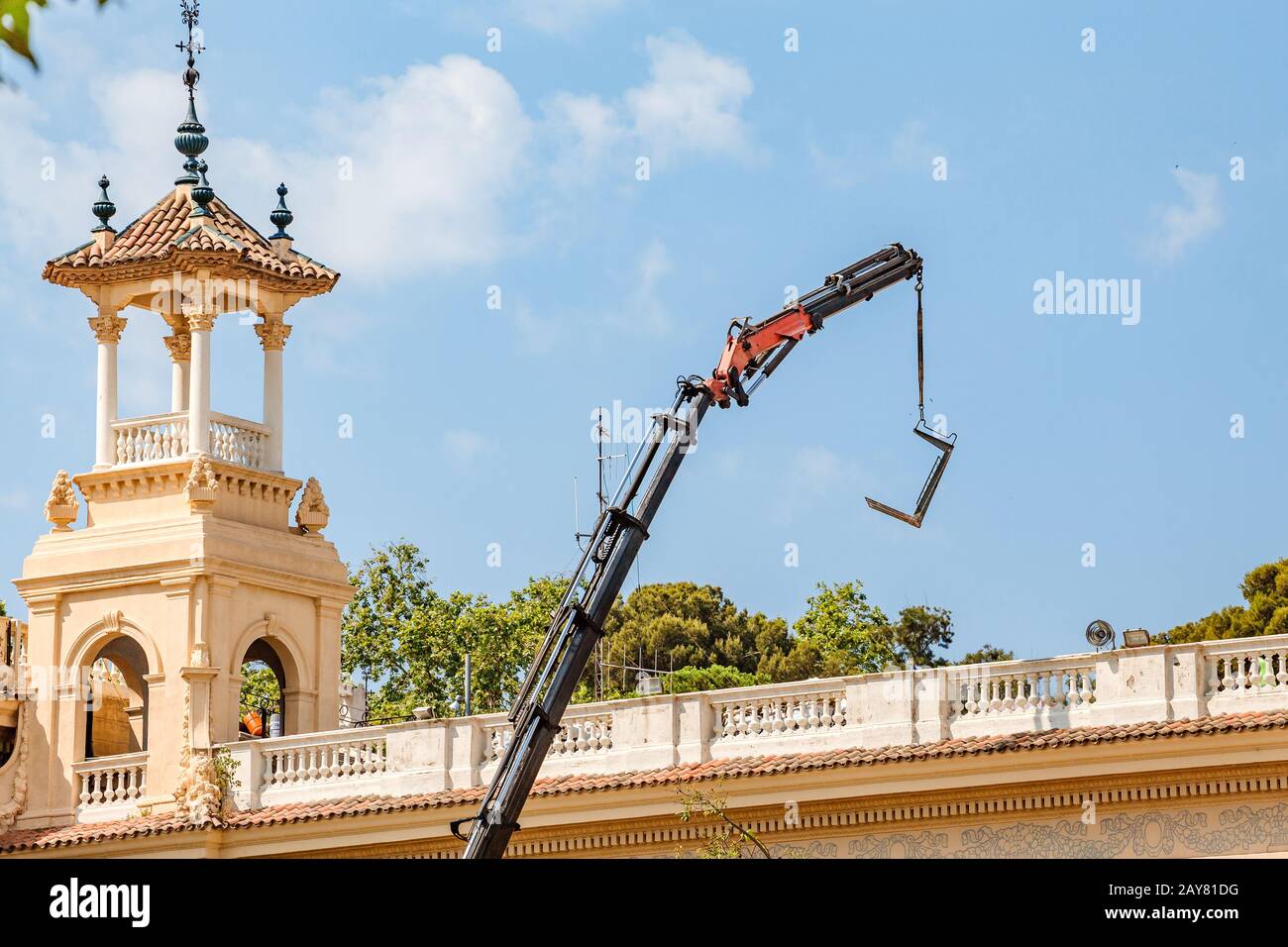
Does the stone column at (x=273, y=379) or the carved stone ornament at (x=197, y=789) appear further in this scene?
the stone column at (x=273, y=379)

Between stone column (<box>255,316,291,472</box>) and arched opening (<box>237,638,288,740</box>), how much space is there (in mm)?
2768

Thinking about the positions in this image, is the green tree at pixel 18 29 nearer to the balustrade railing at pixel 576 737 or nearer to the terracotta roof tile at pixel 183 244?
the balustrade railing at pixel 576 737

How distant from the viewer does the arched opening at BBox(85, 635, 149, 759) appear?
123ft

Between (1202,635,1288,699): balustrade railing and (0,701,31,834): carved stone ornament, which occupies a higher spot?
(1202,635,1288,699): balustrade railing

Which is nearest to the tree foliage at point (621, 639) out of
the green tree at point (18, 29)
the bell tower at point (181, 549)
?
the bell tower at point (181, 549)

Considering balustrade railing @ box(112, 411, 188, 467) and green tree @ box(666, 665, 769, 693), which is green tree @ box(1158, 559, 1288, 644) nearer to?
green tree @ box(666, 665, 769, 693)

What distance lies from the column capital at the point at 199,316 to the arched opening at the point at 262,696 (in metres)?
4.53

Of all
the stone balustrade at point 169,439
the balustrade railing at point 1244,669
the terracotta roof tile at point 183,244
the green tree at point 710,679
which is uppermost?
the terracotta roof tile at point 183,244

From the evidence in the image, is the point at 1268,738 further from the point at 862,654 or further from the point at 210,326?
the point at 862,654

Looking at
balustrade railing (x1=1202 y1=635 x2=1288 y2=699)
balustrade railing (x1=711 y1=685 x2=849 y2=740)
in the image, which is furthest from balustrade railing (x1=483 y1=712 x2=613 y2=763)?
balustrade railing (x1=1202 y1=635 x2=1288 y2=699)

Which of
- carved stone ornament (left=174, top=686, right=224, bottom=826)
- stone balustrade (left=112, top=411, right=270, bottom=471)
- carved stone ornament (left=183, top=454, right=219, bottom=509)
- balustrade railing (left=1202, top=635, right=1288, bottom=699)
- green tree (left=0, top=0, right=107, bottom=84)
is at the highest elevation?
stone balustrade (left=112, top=411, right=270, bottom=471)

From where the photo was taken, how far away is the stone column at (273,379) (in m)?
36.6
